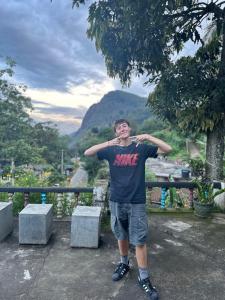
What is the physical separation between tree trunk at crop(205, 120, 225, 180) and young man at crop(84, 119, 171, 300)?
3302 mm

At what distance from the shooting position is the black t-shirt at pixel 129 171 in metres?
2.83

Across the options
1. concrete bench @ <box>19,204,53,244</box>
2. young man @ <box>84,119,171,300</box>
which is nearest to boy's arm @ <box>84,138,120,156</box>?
young man @ <box>84,119,171,300</box>

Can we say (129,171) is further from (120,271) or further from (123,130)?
(120,271)

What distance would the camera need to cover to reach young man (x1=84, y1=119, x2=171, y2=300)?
2.83 m

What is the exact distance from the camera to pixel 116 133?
2994 mm

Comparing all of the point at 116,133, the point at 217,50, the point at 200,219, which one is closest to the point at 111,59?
the point at 217,50

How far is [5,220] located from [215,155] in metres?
4.25

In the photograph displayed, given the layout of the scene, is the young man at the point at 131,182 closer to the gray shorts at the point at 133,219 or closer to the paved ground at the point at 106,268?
the gray shorts at the point at 133,219

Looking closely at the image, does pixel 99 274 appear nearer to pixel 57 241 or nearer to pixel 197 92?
pixel 57 241

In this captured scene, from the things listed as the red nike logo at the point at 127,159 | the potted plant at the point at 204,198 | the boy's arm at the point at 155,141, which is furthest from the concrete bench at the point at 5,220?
the potted plant at the point at 204,198

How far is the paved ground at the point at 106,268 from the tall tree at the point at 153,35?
2.35 m

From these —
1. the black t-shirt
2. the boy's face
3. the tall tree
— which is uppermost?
the tall tree

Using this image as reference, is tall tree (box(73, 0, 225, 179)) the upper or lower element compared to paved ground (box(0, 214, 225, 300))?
upper

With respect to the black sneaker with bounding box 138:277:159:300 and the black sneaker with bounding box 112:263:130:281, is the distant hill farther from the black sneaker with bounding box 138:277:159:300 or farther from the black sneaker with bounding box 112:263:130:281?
the black sneaker with bounding box 138:277:159:300
